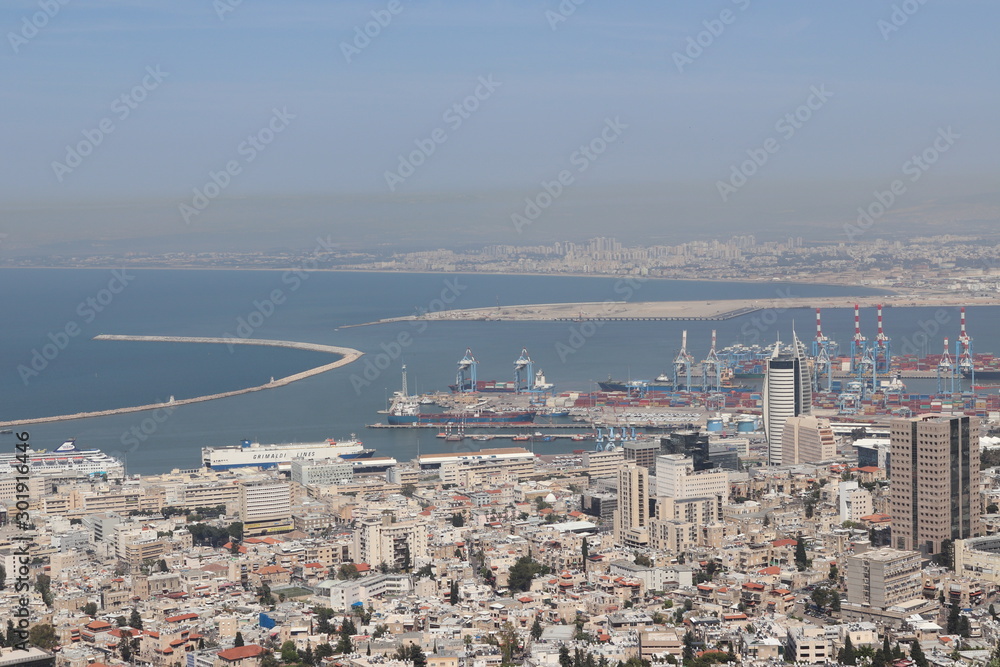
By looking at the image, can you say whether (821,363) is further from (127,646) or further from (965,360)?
(127,646)

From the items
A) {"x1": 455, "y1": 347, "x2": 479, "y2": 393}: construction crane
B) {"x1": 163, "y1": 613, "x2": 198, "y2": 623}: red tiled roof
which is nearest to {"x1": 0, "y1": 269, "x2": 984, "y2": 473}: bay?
{"x1": 455, "y1": 347, "x2": 479, "y2": 393}: construction crane

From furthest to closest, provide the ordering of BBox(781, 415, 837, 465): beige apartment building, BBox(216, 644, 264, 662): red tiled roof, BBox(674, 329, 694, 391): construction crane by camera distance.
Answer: BBox(674, 329, 694, 391): construction crane < BBox(781, 415, 837, 465): beige apartment building < BBox(216, 644, 264, 662): red tiled roof

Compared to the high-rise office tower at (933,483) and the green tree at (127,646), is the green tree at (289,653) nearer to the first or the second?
the green tree at (127,646)

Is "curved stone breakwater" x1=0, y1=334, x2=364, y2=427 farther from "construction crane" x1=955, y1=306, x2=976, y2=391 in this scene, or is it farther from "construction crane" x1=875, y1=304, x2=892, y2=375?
"construction crane" x1=955, y1=306, x2=976, y2=391

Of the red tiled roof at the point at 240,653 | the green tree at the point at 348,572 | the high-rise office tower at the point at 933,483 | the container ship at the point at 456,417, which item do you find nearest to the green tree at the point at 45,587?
the green tree at the point at 348,572

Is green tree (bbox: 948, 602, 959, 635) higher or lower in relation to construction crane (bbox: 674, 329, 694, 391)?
lower

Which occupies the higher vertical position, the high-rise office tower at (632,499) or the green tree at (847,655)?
the high-rise office tower at (632,499)

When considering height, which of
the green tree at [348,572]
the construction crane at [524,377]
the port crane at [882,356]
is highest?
the port crane at [882,356]
